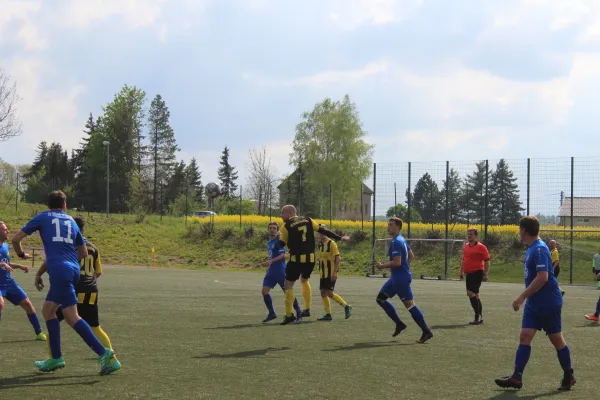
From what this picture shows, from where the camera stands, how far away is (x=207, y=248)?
145 feet

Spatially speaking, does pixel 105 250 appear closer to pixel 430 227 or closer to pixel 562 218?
pixel 430 227

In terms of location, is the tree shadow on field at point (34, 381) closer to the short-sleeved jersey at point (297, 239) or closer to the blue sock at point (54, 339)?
the blue sock at point (54, 339)

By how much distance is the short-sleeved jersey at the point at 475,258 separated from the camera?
14484 millimetres

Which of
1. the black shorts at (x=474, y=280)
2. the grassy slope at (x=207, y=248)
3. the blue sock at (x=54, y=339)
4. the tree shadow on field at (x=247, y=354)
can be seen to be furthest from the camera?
the grassy slope at (x=207, y=248)

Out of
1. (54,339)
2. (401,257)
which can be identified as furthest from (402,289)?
(54,339)

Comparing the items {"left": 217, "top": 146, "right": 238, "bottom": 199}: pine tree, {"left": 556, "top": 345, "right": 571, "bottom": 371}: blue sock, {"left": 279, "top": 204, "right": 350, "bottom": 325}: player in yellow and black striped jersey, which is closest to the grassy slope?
{"left": 279, "top": 204, "right": 350, "bottom": 325}: player in yellow and black striped jersey

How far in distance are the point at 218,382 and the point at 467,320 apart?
818cm

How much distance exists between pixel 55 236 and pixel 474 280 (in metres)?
9.23

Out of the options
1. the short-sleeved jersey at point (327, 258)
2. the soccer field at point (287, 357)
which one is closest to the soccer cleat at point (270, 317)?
the soccer field at point (287, 357)

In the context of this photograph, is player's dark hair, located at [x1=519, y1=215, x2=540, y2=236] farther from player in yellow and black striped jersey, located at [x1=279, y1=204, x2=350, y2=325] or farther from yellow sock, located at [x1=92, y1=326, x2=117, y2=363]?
player in yellow and black striped jersey, located at [x1=279, y1=204, x2=350, y2=325]

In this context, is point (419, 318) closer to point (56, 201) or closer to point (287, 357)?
point (287, 357)

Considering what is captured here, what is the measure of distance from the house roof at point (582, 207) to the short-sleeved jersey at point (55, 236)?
2904 centimetres

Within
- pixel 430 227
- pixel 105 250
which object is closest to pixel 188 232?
pixel 105 250

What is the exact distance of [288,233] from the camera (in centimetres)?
1330
